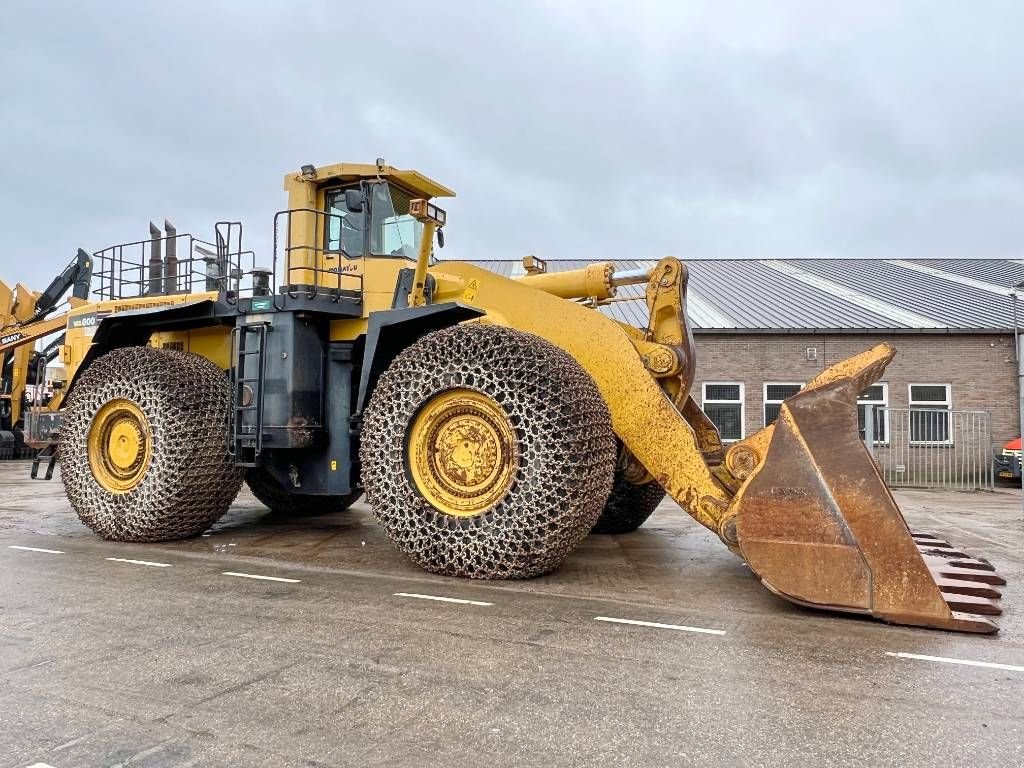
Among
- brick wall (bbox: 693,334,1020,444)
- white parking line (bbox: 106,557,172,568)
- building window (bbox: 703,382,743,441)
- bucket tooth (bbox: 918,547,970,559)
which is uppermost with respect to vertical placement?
brick wall (bbox: 693,334,1020,444)

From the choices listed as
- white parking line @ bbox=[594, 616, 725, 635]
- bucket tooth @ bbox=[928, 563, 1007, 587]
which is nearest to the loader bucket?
bucket tooth @ bbox=[928, 563, 1007, 587]

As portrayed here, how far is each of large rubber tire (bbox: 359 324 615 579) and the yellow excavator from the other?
12.0m

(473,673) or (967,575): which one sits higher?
(967,575)

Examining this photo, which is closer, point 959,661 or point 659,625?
point 959,661

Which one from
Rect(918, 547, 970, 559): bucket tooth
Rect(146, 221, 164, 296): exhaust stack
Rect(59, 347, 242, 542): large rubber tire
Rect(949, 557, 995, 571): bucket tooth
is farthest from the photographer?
Rect(146, 221, 164, 296): exhaust stack

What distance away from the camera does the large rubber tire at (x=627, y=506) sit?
826 centimetres

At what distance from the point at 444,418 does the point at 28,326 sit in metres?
15.5

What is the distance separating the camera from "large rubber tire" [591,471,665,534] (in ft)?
27.1

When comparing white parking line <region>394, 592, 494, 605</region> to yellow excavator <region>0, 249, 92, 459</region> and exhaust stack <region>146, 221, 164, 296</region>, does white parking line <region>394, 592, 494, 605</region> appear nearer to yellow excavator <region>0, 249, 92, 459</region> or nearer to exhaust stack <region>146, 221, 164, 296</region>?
exhaust stack <region>146, 221, 164, 296</region>

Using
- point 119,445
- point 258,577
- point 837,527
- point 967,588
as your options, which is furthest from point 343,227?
point 967,588

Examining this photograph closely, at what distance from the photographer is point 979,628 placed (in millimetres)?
4480

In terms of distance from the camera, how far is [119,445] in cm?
791

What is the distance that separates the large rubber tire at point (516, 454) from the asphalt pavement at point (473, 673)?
0.90 feet

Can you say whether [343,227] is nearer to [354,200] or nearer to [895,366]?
[354,200]
